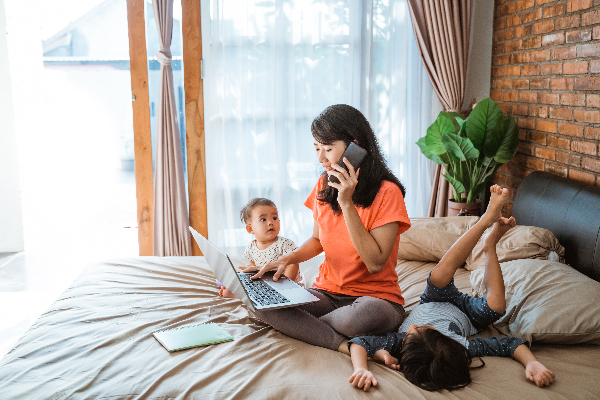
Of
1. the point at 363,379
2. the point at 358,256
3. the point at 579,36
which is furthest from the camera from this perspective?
the point at 579,36

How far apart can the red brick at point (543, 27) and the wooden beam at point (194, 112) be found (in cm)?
203

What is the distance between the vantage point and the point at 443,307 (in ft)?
5.89

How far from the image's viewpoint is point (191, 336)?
1.70 metres

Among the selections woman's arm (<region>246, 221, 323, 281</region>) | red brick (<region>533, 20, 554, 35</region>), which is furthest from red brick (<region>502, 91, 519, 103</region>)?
woman's arm (<region>246, 221, 323, 281</region>)

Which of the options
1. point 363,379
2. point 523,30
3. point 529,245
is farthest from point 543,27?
point 363,379

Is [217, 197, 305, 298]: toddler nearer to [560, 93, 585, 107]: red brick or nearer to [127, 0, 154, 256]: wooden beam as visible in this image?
[127, 0, 154, 256]: wooden beam

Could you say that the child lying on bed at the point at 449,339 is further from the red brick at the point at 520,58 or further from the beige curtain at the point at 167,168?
the beige curtain at the point at 167,168

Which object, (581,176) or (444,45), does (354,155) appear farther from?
(444,45)

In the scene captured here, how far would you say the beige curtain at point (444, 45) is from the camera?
3477mm

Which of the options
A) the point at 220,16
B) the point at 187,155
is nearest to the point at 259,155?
the point at 187,155

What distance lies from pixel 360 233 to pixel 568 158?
141 cm

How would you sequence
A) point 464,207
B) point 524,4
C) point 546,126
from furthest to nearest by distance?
1. point 464,207
2. point 524,4
3. point 546,126

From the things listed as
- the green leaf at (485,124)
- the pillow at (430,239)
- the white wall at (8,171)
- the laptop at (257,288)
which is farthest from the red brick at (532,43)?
the white wall at (8,171)

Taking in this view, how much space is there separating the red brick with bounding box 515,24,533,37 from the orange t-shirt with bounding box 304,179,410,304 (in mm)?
1709
